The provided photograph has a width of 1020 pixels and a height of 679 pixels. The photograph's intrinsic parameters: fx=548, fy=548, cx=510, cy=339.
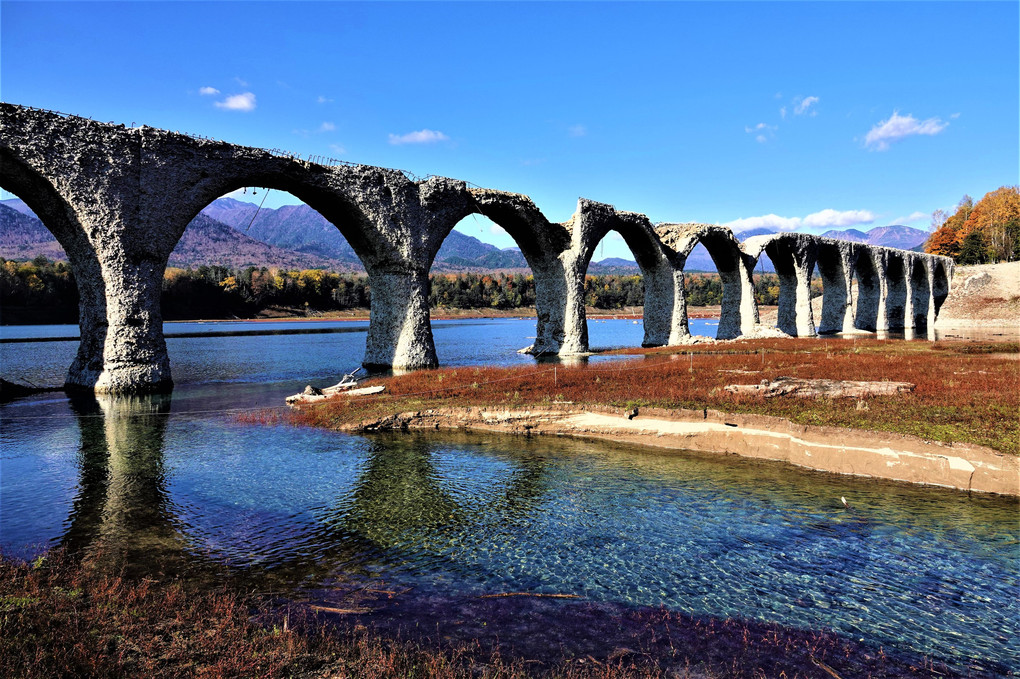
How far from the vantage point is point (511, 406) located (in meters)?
18.1

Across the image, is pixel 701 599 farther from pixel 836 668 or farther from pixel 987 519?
pixel 987 519

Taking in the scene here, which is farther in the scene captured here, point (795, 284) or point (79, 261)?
point (795, 284)

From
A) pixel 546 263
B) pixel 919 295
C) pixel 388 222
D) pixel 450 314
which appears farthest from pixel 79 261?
pixel 450 314

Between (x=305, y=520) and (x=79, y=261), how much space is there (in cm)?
2081

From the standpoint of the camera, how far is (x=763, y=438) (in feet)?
45.8

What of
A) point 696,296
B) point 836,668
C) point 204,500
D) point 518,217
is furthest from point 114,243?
point 696,296

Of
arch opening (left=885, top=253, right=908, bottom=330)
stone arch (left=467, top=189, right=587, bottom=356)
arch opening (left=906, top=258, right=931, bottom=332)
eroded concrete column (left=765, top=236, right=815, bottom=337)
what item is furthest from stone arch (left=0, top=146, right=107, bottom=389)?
arch opening (left=906, top=258, right=931, bottom=332)

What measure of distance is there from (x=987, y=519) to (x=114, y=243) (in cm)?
2941

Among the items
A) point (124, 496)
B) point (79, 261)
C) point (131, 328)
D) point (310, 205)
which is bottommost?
point (124, 496)

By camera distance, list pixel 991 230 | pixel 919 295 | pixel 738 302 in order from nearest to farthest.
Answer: pixel 738 302, pixel 919 295, pixel 991 230

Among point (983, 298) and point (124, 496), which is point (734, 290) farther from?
point (124, 496)

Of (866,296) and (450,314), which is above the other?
(866,296)

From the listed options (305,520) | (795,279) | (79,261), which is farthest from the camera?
(795,279)

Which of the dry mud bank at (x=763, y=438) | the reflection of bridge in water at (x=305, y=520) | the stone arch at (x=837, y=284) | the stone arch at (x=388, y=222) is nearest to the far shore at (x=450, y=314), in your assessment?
the stone arch at (x=837, y=284)
